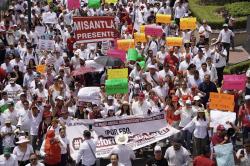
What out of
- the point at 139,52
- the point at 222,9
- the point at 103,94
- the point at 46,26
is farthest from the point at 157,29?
the point at 222,9

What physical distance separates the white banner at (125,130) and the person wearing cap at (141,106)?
1.55 feet

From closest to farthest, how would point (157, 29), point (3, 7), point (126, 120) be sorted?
point (126, 120) → point (157, 29) → point (3, 7)

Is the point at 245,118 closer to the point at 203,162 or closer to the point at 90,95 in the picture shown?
the point at 203,162

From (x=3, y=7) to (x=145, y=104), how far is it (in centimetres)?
1881

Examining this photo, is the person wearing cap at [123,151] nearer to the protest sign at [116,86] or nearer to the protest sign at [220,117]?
the protest sign at [220,117]

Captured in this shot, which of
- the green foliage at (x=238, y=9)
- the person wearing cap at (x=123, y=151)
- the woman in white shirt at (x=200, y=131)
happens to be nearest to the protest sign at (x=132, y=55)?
the woman in white shirt at (x=200, y=131)

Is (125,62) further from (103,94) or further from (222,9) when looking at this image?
(222,9)

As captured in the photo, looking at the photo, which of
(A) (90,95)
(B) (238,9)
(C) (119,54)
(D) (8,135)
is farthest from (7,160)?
(B) (238,9)

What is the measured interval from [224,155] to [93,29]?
806cm

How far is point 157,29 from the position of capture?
2478 centimetres

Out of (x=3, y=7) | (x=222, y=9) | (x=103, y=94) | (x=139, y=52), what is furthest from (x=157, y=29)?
(x=3, y=7)

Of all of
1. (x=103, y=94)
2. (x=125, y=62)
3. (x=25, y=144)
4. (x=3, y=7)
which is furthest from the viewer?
(x=3, y=7)

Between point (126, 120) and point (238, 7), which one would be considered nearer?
point (126, 120)

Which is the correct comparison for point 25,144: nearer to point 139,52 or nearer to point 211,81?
point 211,81
